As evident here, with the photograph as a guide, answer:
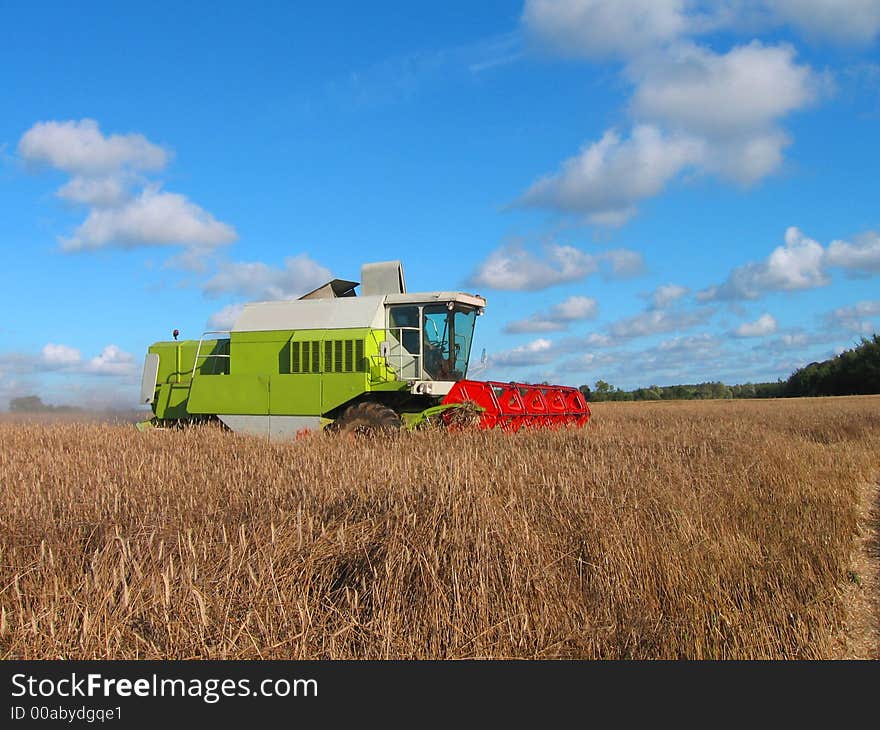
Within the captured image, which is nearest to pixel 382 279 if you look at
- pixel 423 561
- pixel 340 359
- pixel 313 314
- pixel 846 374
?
pixel 313 314

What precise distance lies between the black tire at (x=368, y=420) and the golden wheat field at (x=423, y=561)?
162 inches

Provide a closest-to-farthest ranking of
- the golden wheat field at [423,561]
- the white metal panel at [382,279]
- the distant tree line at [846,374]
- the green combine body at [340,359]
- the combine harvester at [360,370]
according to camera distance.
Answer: the golden wheat field at [423,561] < the combine harvester at [360,370] < the green combine body at [340,359] < the white metal panel at [382,279] < the distant tree line at [846,374]

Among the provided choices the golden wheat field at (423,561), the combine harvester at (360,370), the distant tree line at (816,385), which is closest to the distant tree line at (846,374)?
the distant tree line at (816,385)

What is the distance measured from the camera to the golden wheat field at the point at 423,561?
3348 millimetres

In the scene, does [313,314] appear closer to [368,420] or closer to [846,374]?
[368,420]

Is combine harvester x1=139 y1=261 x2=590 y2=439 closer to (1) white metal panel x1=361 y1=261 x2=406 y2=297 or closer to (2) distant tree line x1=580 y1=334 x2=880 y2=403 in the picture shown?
(1) white metal panel x1=361 y1=261 x2=406 y2=297

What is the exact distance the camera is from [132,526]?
482 centimetres

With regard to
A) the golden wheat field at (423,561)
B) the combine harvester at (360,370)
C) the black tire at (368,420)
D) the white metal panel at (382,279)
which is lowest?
the golden wheat field at (423,561)

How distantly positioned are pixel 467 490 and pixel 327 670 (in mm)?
2933

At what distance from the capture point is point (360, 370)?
12.8 metres

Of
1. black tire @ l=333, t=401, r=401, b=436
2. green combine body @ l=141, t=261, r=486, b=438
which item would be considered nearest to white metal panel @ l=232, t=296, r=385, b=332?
green combine body @ l=141, t=261, r=486, b=438

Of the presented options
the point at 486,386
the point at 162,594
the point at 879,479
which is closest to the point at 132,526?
the point at 162,594

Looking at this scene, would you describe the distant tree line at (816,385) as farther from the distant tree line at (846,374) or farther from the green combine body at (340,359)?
the green combine body at (340,359)

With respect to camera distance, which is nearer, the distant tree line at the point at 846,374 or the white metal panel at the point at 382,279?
the white metal panel at the point at 382,279
